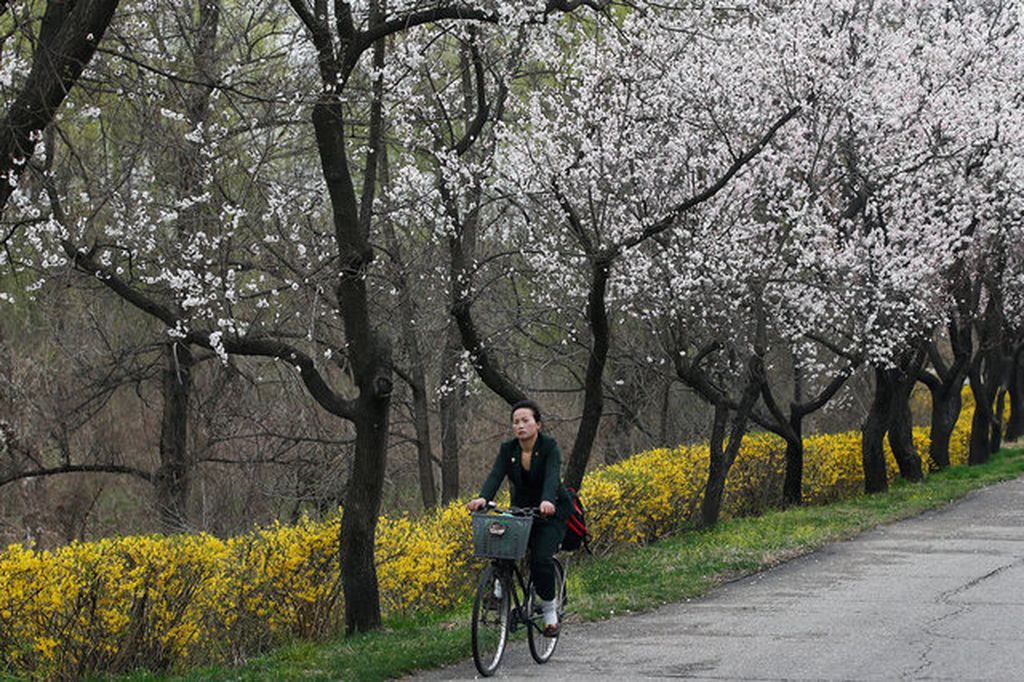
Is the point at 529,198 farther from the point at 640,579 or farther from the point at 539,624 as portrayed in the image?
the point at 539,624

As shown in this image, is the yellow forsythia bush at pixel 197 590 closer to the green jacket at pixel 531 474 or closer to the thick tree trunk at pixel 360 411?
the thick tree trunk at pixel 360 411

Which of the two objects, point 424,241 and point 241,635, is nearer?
point 241,635

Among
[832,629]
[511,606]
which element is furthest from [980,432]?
[511,606]

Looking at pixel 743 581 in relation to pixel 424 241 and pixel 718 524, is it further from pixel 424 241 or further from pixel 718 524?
pixel 424 241

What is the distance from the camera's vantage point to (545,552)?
9.47 m

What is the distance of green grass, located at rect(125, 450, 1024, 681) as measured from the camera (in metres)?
9.70

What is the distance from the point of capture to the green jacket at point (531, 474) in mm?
9531

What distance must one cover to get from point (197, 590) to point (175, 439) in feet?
33.0

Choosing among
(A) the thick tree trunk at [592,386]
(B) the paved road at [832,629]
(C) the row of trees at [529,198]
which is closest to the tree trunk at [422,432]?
(C) the row of trees at [529,198]

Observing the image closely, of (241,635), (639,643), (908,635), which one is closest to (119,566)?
(241,635)

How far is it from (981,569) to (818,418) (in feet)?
77.0

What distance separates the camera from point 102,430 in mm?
24125

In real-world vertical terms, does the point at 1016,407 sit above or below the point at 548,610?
above

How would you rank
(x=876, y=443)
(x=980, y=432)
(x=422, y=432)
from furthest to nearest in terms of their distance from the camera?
(x=980, y=432)
(x=876, y=443)
(x=422, y=432)
